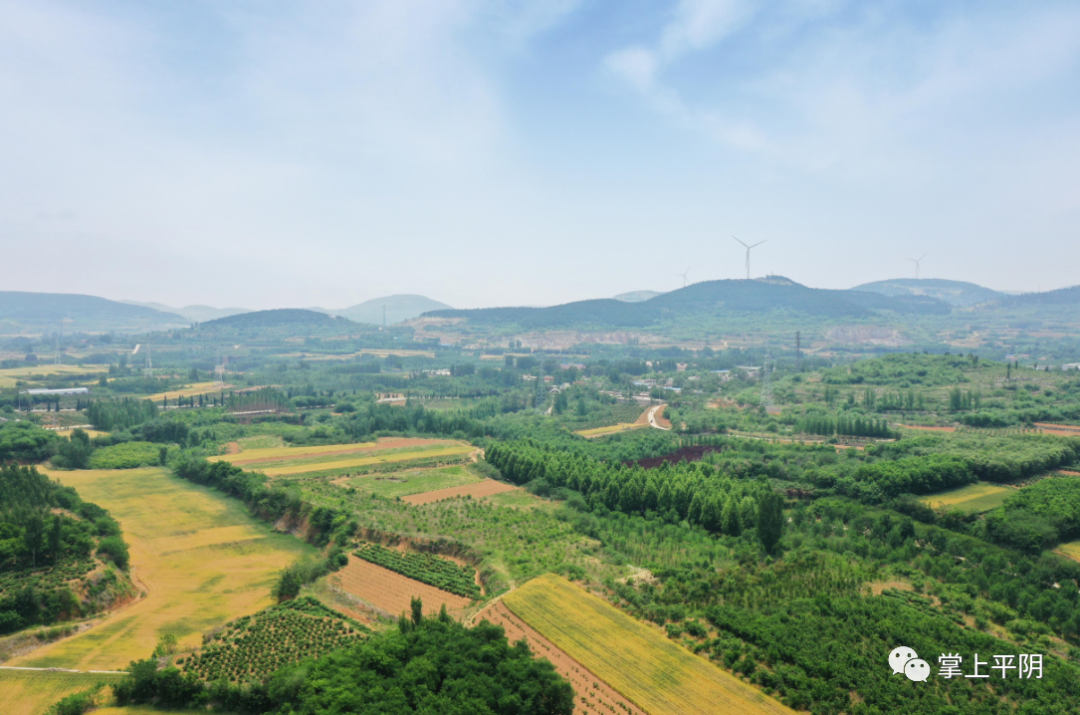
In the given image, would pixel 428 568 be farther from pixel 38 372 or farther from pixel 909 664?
pixel 38 372

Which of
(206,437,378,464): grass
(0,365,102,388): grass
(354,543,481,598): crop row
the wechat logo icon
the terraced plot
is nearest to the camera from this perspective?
the wechat logo icon

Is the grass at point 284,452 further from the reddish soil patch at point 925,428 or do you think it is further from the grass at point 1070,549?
the reddish soil patch at point 925,428

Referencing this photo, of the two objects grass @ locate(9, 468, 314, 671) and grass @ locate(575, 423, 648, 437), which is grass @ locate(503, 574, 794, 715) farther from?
grass @ locate(575, 423, 648, 437)

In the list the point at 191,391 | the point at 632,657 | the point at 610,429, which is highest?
the point at 191,391

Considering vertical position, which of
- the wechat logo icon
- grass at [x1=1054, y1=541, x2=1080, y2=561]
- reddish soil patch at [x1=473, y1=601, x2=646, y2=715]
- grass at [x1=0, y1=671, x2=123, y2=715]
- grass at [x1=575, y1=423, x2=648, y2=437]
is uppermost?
the wechat logo icon

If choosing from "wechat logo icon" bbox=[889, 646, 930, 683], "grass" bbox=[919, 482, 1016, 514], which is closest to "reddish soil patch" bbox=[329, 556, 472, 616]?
"wechat logo icon" bbox=[889, 646, 930, 683]

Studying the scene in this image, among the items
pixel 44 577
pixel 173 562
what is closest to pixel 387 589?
pixel 173 562
